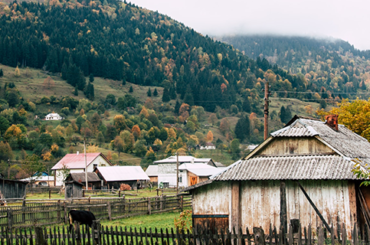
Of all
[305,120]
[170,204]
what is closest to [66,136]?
[170,204]

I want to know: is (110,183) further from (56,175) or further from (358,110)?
(358,110)

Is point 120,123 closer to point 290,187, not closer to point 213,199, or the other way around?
point 213,199

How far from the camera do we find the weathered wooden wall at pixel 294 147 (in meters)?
19.1

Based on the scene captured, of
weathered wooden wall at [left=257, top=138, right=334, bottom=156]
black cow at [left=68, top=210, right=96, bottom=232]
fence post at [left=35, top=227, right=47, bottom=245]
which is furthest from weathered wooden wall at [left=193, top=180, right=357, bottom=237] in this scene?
fence post at [left=35, top=227, right=47, bottom=245]

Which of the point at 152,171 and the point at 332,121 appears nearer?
the point at 332,121

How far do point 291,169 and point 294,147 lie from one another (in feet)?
5.18

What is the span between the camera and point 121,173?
75500mm

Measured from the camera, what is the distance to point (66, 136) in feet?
525

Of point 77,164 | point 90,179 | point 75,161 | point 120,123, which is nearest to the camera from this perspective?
point 90,179

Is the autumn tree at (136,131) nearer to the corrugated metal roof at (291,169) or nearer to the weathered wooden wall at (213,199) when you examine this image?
the weathered wooden wall at (213,199)

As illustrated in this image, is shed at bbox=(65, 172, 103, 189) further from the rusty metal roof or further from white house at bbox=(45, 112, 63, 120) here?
white house at bbox=(45, 112, 63, 120)

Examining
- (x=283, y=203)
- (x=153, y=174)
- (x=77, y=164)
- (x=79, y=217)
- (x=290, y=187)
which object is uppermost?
(x=77, y=164)

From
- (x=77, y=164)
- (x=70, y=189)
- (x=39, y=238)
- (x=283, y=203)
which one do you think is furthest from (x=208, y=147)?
(x=39, y=238)

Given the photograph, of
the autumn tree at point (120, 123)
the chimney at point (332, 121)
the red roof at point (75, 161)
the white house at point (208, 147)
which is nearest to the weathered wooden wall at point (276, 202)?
the chimney at point (332, 121)
